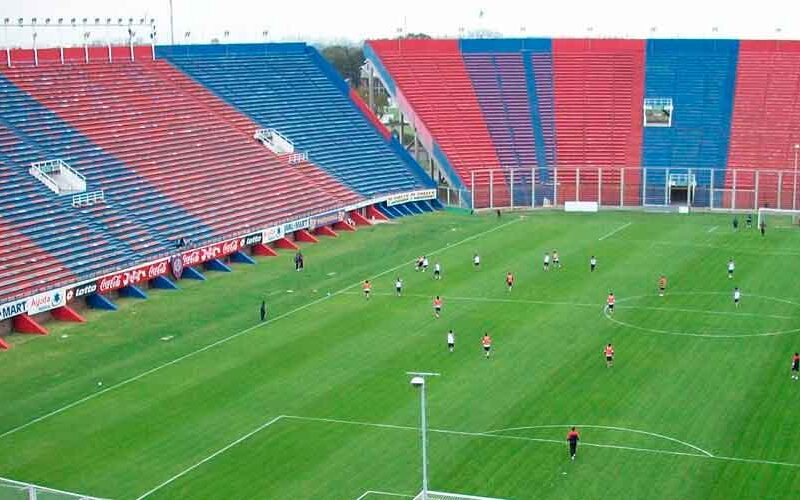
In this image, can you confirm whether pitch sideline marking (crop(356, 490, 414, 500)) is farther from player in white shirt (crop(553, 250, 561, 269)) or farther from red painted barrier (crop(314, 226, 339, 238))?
red painted barrier (crop(314, 226, 339, 238))

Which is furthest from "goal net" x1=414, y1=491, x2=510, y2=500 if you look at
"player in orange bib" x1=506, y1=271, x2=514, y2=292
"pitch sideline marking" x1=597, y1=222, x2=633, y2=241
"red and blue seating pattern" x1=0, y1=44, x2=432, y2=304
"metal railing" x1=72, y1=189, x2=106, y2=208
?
"pitch sideline marking" x1=597, y1=222, x2=633, y2=241

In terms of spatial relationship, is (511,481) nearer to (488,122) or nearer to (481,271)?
(481,271)

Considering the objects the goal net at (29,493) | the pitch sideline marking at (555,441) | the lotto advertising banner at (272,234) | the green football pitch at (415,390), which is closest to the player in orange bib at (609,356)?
the green football pitch at (415,390)

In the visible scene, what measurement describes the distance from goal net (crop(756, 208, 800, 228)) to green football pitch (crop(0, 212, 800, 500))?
37.7ft

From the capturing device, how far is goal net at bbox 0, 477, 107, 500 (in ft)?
90.8

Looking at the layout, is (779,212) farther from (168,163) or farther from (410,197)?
(168,163)

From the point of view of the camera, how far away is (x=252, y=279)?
2323 inches

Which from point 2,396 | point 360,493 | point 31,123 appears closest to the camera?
point 360,493

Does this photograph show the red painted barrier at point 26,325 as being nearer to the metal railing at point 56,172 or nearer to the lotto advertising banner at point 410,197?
the metal railing at point 56,172

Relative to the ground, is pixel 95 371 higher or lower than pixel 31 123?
lower

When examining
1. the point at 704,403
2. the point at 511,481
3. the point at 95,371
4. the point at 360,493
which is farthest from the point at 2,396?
the point at 704,403

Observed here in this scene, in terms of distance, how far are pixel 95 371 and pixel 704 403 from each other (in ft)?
68.2

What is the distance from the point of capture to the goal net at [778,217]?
73.2 m

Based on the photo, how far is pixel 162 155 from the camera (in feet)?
223
